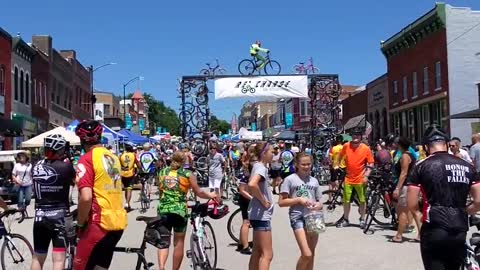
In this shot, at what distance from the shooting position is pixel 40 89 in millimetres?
38625

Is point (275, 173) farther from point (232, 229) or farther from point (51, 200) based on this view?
point (51, 200)

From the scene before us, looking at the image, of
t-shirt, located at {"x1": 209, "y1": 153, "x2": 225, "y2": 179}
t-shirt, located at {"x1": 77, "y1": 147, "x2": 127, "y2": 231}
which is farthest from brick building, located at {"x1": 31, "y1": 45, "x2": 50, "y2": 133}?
t-shirt, located at {"x1": 77, "y1": 147, "x2": 127, "y2": 231}

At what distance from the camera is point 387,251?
9.42 metres

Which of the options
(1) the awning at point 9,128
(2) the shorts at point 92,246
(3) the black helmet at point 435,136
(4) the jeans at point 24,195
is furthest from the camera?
(1) the awning at point 9,128

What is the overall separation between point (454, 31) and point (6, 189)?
22.3 meters

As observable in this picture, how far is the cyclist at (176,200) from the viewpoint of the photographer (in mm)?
7215

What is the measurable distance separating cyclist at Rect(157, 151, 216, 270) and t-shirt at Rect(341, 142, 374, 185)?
5232 mm

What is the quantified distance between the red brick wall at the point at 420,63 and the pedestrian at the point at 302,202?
24975 mm

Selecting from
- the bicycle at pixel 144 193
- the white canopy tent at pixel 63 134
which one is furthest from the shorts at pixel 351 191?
the white canopy tent at pixel 63 134

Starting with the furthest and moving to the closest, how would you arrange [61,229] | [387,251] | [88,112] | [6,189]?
[88,112] < [6,189] < [387,251] < [61,229]

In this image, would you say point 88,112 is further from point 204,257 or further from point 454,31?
point 204,257

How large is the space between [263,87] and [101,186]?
19.2 metres

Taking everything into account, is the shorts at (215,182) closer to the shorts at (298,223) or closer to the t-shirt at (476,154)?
the t-shirt at (476,154)

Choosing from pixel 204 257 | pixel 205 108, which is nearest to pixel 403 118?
pixel 205 108
